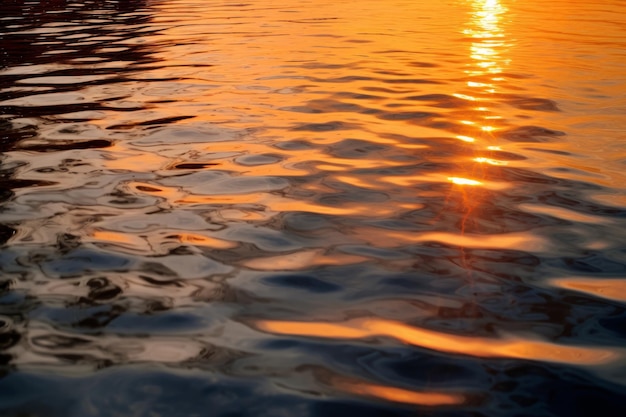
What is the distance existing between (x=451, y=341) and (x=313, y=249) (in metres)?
1.11

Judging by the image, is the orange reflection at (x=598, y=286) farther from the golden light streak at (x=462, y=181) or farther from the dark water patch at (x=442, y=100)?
the dark water patch at (x=442, y=100)

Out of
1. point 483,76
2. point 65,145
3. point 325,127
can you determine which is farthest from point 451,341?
point 483,76

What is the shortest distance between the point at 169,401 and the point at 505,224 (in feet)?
7.46

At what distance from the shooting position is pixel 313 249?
3486 millimetres

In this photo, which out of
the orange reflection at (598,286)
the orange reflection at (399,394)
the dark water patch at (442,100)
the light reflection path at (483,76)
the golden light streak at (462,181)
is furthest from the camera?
the dark water patch at (442,100)

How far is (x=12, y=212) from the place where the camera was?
13.3 feet

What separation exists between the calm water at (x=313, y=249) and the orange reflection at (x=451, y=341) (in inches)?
0.4

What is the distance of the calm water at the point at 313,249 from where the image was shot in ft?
7.54

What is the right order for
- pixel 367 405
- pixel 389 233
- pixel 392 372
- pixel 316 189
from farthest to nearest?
pixel 316 189, pixel 389 233, pixel 392 372, pixel 367 405

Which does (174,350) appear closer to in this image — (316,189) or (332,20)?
(316,189)

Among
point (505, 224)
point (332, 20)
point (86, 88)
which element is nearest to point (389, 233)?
point (505, 224)

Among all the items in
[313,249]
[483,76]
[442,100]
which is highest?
[313,249]

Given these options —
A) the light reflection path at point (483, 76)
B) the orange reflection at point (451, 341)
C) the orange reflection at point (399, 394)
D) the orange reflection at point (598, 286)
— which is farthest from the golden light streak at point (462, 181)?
the orange reflection at point (399, 394)

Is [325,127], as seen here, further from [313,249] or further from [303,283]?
[303,283]
